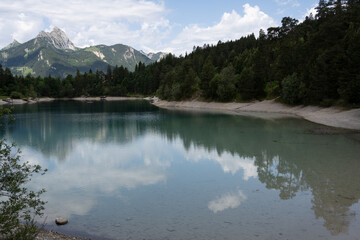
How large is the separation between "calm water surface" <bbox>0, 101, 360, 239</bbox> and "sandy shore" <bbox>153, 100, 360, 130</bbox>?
1253 cm

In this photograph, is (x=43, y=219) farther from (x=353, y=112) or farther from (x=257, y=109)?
(x=257, y=109)

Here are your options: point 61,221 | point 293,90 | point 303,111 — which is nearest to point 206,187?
point 61,221

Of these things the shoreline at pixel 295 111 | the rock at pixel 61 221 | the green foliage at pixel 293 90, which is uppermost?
the green foliage at pixel 293 90

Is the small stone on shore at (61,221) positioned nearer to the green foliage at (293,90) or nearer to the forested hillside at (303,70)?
the forested hillside at (303,70)

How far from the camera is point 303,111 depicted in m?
73.6

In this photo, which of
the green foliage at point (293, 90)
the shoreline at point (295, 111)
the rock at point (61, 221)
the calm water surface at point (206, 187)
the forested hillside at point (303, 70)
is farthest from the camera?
the green foliage at point (293, 90)

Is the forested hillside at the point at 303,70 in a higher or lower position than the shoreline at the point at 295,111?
higher

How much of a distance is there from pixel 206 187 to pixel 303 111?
198ft

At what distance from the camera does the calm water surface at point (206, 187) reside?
14930mm

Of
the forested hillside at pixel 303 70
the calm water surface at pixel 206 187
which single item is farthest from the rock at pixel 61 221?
the forested hillside at pixel 303 70

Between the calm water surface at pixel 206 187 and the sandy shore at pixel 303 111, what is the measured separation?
12.5 metres

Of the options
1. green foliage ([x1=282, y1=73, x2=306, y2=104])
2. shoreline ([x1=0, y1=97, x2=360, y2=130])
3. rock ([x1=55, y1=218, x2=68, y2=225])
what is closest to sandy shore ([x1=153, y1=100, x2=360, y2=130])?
shoreline ([x1=0, y1=97, x2=360, y2=130])

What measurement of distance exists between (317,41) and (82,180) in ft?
252

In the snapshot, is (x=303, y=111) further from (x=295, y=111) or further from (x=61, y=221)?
(x=61, y=221)
